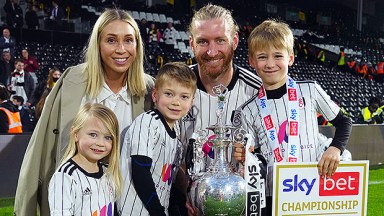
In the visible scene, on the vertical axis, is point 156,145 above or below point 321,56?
below

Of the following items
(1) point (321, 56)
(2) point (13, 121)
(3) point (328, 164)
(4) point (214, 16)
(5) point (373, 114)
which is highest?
(1) point (321, 56)

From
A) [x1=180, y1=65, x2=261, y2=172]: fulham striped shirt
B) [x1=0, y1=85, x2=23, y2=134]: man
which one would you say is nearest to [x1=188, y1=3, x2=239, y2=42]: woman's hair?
[x1=180, y1=65, x2=261, y2=172]: fulham striped shirt

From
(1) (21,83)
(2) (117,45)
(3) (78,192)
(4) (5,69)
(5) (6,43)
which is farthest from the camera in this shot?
(5) (6,43)

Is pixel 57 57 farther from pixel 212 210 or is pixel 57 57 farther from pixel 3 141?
pixel 212 210

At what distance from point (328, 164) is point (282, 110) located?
0.97 ft

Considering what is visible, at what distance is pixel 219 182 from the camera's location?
7.00 ft

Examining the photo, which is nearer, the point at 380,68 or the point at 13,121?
the point at 13,121

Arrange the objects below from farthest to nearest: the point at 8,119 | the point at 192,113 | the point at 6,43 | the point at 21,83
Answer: the point at 6,43, the point at 21,83, the point at 8,119, the point at 192,113

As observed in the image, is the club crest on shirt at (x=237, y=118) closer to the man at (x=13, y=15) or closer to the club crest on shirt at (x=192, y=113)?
the club crest on shirt at (x=192, y=113)

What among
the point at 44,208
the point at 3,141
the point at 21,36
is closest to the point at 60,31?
the point at 21,36

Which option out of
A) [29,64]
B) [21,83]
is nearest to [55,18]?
[29,64]

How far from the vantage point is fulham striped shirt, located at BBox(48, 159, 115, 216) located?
2217mm

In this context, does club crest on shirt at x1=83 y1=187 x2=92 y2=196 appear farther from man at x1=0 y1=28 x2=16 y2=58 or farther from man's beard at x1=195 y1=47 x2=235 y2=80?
man at x1=0 y1=28 x2=16 y2=58

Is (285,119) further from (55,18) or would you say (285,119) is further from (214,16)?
(55,18)
